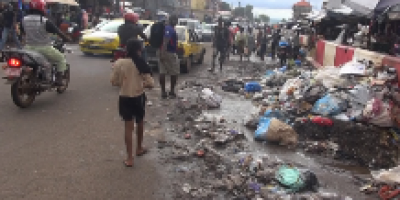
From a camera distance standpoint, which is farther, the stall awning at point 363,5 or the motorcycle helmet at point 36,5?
the stall awning at point 363,5

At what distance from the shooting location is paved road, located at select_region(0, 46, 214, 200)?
11.9ft

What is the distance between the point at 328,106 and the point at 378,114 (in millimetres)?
899

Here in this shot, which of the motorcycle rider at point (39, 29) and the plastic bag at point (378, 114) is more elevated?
the motorcycle rider at point (39, 29)

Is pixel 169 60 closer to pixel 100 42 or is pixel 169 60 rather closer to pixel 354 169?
pixel 354 169

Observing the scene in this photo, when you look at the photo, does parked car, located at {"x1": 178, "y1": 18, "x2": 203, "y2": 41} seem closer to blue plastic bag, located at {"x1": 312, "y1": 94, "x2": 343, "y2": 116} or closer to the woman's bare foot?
blue plastic bag, located at {"x1": 312, "y1": 94, "x2": 343, "y2": 116}

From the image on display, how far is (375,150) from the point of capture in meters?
5.53

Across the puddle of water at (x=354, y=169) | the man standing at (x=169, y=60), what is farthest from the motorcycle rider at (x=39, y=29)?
the puddle of water at (x=354, y=169)

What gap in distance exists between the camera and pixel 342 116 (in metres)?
6.52

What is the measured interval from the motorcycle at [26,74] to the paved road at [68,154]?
0.87 feet

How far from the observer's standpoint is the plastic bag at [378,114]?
19.9 feet

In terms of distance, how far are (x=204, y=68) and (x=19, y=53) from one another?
357 inches

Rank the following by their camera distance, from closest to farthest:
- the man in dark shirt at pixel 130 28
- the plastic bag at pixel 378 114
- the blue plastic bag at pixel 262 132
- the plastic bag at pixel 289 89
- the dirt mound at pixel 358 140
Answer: the dirt mound at pixel 358 140, the blue plastic bag at pixel 262 132, the plastic bag at pixel 378 114, the plastic bag at pixel 289 89, the man in dark shirt at pixel 130 28

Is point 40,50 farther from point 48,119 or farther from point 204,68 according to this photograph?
point 204,68

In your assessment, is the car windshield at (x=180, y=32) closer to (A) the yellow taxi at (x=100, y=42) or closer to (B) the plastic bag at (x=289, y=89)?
(A) the yellow taxi at (x=100, y=42)
